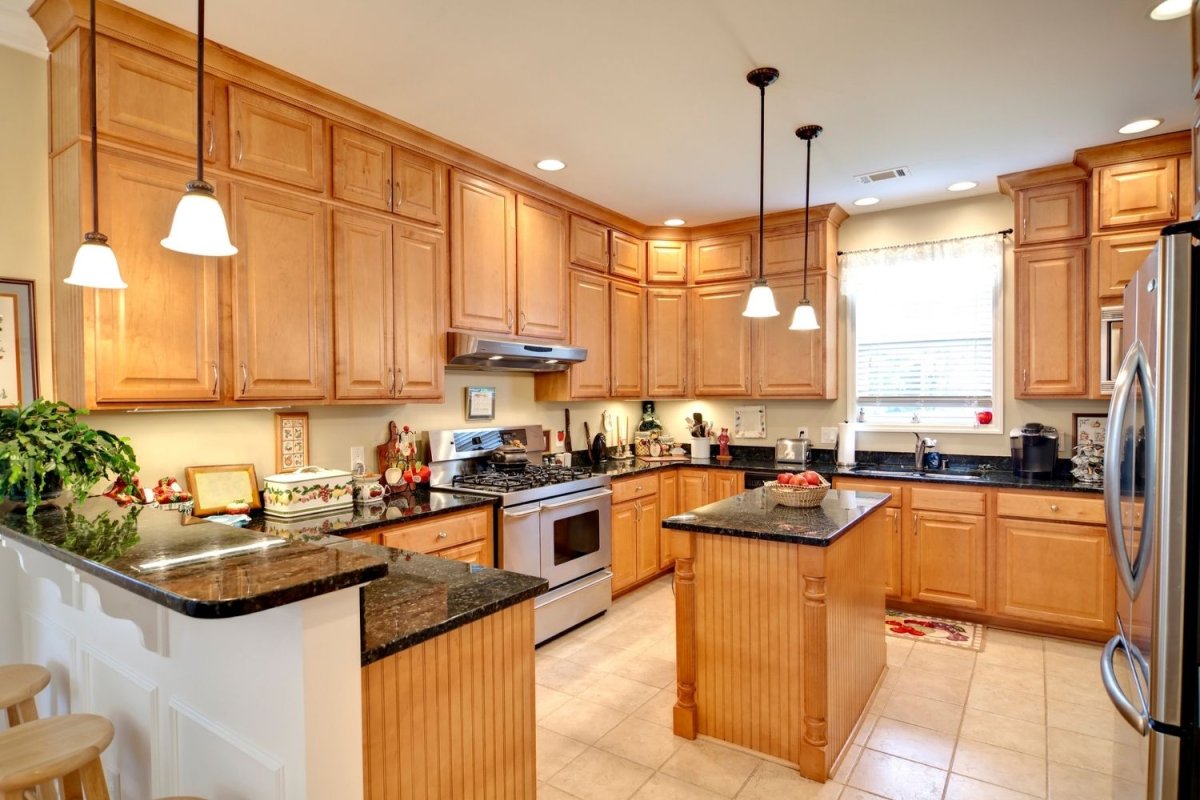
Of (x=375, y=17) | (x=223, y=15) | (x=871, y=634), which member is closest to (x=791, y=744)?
(x=871, y=634)

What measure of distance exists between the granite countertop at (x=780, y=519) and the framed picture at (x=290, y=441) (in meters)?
1.74

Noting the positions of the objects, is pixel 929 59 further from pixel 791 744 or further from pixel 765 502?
pixel 791 744

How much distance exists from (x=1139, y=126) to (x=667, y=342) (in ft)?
9.73

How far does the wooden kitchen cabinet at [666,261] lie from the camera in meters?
4.94

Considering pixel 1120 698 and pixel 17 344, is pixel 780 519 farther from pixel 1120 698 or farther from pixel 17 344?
pixel 17 344

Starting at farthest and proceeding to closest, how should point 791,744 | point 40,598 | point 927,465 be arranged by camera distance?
point 927,465 < point 791,744 < point 40,598

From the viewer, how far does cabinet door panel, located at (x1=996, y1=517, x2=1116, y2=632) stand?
132 inches

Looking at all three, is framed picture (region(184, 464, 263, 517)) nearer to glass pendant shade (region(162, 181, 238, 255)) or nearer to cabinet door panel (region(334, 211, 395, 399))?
cabinet door panel (region(334, 211, 395, 399))

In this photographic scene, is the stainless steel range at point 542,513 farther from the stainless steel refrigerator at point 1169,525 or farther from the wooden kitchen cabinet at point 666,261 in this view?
the stainless steel refrigerator at point 1169,525

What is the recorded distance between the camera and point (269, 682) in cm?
114

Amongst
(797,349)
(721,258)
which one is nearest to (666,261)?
(721,258)

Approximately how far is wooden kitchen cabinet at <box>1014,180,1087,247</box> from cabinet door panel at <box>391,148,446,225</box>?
3.44 m

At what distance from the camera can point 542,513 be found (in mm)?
3377

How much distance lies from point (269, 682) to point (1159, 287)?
196 centimetres
